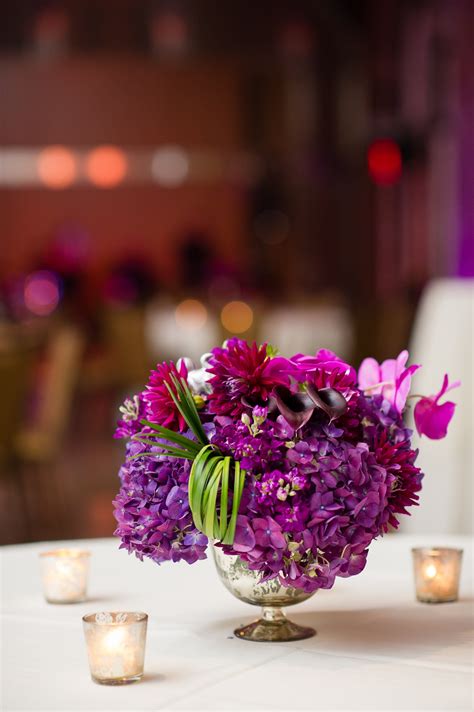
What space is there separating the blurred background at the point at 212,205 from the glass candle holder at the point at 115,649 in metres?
1.49

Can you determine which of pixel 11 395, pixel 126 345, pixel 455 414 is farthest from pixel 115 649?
pixel 126 345

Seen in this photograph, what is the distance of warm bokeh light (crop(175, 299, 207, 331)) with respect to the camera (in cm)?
830

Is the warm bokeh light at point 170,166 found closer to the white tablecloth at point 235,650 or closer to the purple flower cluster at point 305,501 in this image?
the white tablecloth at point 235,650

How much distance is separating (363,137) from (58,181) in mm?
4077

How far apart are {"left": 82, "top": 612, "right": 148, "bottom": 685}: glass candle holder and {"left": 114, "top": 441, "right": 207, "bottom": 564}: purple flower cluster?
0.28 ft

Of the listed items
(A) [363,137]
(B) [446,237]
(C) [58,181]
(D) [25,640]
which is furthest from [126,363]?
(D) [25,640]

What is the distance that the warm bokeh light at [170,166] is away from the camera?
13.7 meters

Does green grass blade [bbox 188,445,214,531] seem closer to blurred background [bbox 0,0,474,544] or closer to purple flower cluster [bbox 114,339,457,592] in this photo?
purple flower cluster [bbox 114,339,457,592]

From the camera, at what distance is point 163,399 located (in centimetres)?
115

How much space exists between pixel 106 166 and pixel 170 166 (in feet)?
2.29

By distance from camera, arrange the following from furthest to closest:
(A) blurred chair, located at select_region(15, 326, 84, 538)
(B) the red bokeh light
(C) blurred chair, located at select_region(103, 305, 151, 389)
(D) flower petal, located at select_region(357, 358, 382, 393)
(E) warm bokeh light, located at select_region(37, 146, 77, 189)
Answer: (E) warm bokeh light, located at select_region(37, 146, 77, 189) → (B) the red bokeh light → (C) blurred chair, located at select_region(103, 305, 151, 389) → (A) blurred chair, located at select_region(15, 326, 84, 538) → (D) flower petal, located at select_region(357, 358, 382, 393)

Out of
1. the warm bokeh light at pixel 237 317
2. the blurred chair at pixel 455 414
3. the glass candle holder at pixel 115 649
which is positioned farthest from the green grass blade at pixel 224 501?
the warm bokeh light at pixel 237 317

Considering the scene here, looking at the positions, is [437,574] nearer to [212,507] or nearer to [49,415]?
[212,507]

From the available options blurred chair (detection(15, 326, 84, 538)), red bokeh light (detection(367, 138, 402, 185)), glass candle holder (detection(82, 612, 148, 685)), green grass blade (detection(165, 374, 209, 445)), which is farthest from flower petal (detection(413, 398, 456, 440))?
red bokeh light (detection(367, 138, 402, 185))
